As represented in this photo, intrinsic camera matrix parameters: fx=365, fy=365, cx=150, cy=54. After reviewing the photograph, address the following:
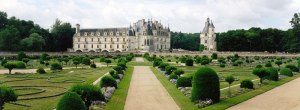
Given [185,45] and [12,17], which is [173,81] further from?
[185,45]

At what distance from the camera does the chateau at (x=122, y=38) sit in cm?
10381

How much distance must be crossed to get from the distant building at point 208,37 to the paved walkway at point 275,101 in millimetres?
80865

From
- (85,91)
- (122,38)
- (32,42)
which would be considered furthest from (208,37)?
(85,91)

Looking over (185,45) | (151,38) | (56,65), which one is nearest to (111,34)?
(151,38)

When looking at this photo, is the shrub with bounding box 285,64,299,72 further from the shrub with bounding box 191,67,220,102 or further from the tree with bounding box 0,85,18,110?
the tree with bounding box 0,85,18,110

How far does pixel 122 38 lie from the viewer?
106 m

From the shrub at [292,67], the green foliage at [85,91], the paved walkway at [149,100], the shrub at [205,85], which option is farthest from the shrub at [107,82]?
the shrub at [292,67]

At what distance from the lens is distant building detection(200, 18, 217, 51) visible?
101938 millimetres

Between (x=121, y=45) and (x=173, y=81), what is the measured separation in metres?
82.2

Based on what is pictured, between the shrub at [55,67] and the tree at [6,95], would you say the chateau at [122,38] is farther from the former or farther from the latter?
the tree at [6,95]

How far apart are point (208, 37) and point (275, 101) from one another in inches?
3380

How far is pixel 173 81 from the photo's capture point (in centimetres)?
2594

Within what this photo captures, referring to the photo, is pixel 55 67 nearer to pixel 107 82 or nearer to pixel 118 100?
pixel 107 82

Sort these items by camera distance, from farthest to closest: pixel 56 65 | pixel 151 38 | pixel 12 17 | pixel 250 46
Answer: pixel 151 38, pixel 250 46, pixel 12 17, pixel 56 65
